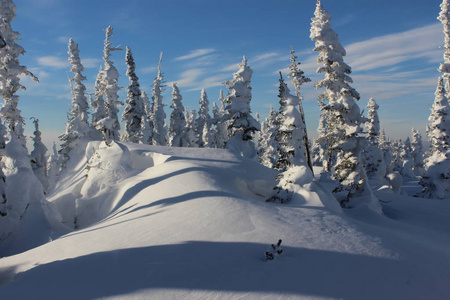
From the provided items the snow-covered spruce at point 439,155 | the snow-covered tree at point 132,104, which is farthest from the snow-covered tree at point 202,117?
the snow-covered spruce at point 439,155

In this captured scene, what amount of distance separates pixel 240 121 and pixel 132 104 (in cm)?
1505

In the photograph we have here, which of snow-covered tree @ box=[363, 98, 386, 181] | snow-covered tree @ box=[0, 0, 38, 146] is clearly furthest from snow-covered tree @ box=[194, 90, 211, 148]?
snow-covered tree @ box=[0, 0, 38, 146]

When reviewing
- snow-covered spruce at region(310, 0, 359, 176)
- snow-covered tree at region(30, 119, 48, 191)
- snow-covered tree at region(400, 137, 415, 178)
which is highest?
snow-covered spruce at region(310, 0, 359, 176)

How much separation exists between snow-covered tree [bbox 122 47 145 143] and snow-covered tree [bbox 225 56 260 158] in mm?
13022

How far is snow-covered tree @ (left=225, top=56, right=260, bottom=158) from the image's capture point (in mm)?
25969

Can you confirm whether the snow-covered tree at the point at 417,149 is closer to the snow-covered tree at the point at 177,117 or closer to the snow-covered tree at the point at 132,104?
the snow-covered tree at the point at 177,117

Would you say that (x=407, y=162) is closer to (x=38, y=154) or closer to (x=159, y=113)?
(x=159, y=113)

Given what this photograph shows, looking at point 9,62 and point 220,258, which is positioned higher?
point 9,62

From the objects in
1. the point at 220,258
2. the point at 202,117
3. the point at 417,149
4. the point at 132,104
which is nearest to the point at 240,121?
the point at 132,104

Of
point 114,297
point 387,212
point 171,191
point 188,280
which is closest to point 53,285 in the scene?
point 114,297

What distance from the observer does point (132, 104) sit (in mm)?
34375

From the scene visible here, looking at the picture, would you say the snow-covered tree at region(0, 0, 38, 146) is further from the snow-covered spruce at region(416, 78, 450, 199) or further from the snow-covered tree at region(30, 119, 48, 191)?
the snow-covered spruce at region(416, 78, 450, 199)

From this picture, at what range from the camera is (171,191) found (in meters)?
11.1

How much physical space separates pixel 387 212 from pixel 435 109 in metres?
17.5
